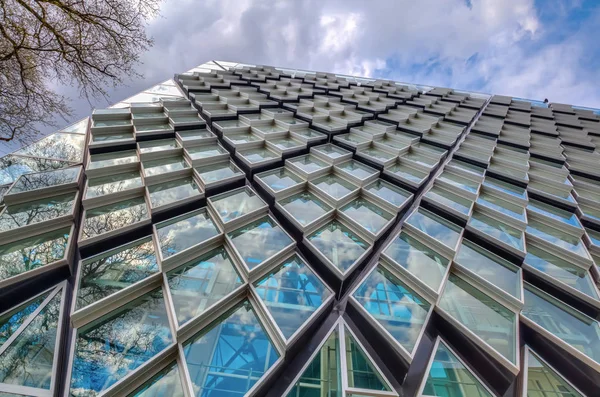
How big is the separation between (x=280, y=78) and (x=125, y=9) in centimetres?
1540

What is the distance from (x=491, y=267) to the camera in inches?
252

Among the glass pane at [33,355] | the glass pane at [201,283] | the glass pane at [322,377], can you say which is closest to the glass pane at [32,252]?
the glass pane at [33,355]

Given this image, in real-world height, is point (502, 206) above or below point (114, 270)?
above

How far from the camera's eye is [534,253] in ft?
23.1

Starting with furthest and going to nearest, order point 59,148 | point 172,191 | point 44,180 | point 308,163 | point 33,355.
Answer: point 308,163
point 59,148
point 172,191
point 44,180
point 33,355

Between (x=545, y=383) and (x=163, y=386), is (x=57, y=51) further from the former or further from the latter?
(x=545, y=383)

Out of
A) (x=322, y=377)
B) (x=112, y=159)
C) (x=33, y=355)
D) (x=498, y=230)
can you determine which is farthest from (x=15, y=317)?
(x=498, y=230)

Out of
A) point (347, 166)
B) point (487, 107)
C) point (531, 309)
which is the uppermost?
point (487, 107)

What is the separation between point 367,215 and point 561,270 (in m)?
5.95

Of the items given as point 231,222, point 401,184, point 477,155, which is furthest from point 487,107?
point 231,222

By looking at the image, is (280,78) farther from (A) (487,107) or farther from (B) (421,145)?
(A) (487,107)

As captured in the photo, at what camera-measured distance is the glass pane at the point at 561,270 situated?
596 cm

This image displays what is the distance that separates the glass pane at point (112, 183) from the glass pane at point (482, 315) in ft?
34.6

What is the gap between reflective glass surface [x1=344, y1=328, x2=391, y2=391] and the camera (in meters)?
4.16
